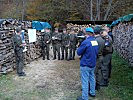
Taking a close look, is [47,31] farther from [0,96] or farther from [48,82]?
[0,96]

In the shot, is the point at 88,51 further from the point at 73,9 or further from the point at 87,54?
the point at 73,9

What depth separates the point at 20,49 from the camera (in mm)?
8078

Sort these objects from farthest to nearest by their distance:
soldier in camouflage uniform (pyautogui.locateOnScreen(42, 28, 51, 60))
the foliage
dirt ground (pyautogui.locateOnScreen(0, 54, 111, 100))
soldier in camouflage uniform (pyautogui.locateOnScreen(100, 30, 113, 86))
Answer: the foliage < soldier in camouflage uniform (pyautogui.locateOnScreen(42, 28, 51, 60)) < soldier in camouflage uniform (pyautogui.locateOnScreen(100, 30, 113, 86)) < dirt ground (pyautogui.locateOnScreen(0, 54, 111, 100))

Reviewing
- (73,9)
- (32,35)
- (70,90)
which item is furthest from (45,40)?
(73,9)

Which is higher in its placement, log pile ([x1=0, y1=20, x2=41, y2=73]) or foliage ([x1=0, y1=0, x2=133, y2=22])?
foliage ([x1=0, y1=0, x2=133, y2=22])

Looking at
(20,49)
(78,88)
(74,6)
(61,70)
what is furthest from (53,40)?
(74,6)

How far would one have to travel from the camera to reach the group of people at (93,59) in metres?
5.21

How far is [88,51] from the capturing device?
17.0ft

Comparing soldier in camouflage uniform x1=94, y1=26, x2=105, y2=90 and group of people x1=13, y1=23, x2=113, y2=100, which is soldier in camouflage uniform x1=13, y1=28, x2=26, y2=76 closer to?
group of people x1=13, y1=23, x2=113, y2=100

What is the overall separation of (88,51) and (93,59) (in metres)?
0.27

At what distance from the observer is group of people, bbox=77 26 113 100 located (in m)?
5.21

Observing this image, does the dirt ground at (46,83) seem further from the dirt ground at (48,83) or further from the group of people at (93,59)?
the group of people at (93,59)

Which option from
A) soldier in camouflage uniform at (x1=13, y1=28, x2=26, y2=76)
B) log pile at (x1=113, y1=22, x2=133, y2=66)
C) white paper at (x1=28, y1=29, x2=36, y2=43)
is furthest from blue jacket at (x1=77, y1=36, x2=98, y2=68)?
white paper at (x1=28, y1=29, x2=36, y2=43)

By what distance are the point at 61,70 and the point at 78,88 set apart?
2.64 metres
